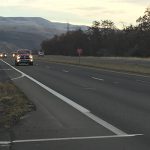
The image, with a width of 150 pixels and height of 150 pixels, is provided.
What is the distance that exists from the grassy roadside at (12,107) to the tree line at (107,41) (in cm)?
8530

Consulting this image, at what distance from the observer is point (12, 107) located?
16.0 meters

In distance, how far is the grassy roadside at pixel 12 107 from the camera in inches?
517

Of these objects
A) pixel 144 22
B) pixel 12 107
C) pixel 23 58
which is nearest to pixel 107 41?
pixel 144 22

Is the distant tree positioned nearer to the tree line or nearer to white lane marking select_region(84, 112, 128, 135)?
the tree line

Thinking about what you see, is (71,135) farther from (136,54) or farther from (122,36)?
(122,36)

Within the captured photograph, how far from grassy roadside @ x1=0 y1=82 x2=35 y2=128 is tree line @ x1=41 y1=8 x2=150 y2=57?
85.3m

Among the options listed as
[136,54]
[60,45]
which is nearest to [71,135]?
[136,54]

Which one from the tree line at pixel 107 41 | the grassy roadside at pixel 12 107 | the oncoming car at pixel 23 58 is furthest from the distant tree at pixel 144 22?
the grassy roadside at pixel 12 107

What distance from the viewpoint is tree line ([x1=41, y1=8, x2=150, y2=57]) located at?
366 ft

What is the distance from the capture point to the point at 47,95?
20.7m

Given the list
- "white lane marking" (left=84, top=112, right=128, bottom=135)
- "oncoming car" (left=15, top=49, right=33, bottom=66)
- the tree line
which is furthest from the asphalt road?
the tree line

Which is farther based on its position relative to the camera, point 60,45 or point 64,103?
point 60,45

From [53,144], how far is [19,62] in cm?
5210

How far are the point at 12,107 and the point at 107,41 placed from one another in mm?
127541
